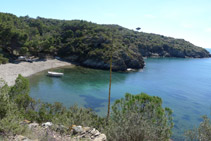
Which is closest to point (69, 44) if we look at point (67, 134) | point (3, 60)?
point (3, 60)

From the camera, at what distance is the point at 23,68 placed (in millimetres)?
50688

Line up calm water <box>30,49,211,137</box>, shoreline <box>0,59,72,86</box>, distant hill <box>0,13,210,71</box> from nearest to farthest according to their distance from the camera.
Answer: calm water <box>30,49,211,137</box>, shoreline <box>0,59,72,86</box>, distant hill <box>0,13,210,71</box>

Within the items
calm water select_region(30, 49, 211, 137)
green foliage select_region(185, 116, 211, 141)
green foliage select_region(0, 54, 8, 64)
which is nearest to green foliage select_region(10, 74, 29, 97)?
calm water select_region(30, 49, 211, 137)

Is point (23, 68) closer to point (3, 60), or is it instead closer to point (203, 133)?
point (3, 60)

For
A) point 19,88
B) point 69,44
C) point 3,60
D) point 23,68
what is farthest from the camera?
point 69,44

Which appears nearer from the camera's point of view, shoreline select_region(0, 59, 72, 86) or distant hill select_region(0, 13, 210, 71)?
shoreline select_region(0, 59, 72, 86)

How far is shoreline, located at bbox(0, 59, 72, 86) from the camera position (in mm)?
41131

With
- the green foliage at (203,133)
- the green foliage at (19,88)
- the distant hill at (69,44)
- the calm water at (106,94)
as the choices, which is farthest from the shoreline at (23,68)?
the green foliage at (203,133)

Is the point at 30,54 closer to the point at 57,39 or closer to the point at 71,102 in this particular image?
the point at 57,39

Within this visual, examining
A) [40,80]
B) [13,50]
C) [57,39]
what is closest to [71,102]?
[40,80]

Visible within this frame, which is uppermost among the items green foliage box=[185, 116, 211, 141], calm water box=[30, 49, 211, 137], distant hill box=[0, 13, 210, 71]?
distant hill box=[0, 13, 210, 71]

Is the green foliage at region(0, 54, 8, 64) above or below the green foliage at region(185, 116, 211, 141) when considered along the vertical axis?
above

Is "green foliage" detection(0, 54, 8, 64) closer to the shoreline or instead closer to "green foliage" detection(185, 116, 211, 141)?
the shoreline

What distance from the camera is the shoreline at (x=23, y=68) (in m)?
41.1
